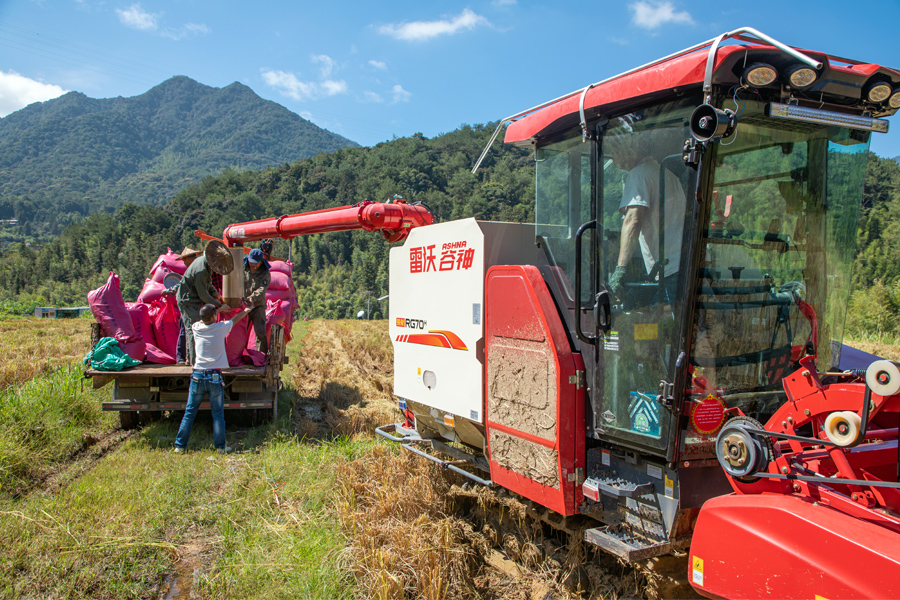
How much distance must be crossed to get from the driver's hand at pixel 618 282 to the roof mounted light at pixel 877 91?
54.3 inches

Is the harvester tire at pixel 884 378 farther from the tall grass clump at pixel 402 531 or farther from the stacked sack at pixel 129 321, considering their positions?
the stacked sack at pixel 129 321

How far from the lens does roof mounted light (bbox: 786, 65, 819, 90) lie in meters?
2.48

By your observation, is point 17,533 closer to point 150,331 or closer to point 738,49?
point 150,331

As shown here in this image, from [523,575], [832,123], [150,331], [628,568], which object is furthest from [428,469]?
[150,331]

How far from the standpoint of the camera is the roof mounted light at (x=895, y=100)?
2755mm

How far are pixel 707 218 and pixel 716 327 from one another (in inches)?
22.0

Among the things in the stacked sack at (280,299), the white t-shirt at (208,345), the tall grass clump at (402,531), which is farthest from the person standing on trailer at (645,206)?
the stacked sack at (280,299)

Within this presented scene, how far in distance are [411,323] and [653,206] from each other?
2.63 metres

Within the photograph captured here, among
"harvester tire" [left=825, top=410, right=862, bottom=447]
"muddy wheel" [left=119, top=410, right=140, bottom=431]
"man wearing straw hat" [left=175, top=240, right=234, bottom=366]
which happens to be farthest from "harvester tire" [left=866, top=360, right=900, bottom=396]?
"muddy wheel" [left=119, top=410, right=140, bottom=431]

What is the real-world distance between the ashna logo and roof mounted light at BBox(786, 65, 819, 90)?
3.09 m

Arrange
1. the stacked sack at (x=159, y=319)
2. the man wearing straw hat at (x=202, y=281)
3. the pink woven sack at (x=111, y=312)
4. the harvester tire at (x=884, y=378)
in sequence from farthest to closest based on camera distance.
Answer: the stacked sack at (x=159, y=319) < the pink woven sack at (x=111, y=312) < the man wearing straw hat at (x=202, y=281) < the harvester tire at (x=884, y=378)

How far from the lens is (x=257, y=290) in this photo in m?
7.44

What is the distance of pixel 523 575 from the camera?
3.98 metres

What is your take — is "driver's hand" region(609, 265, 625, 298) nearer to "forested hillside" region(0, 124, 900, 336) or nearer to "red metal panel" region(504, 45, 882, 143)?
"red metal panel" region(504, 45, 882, 143)
